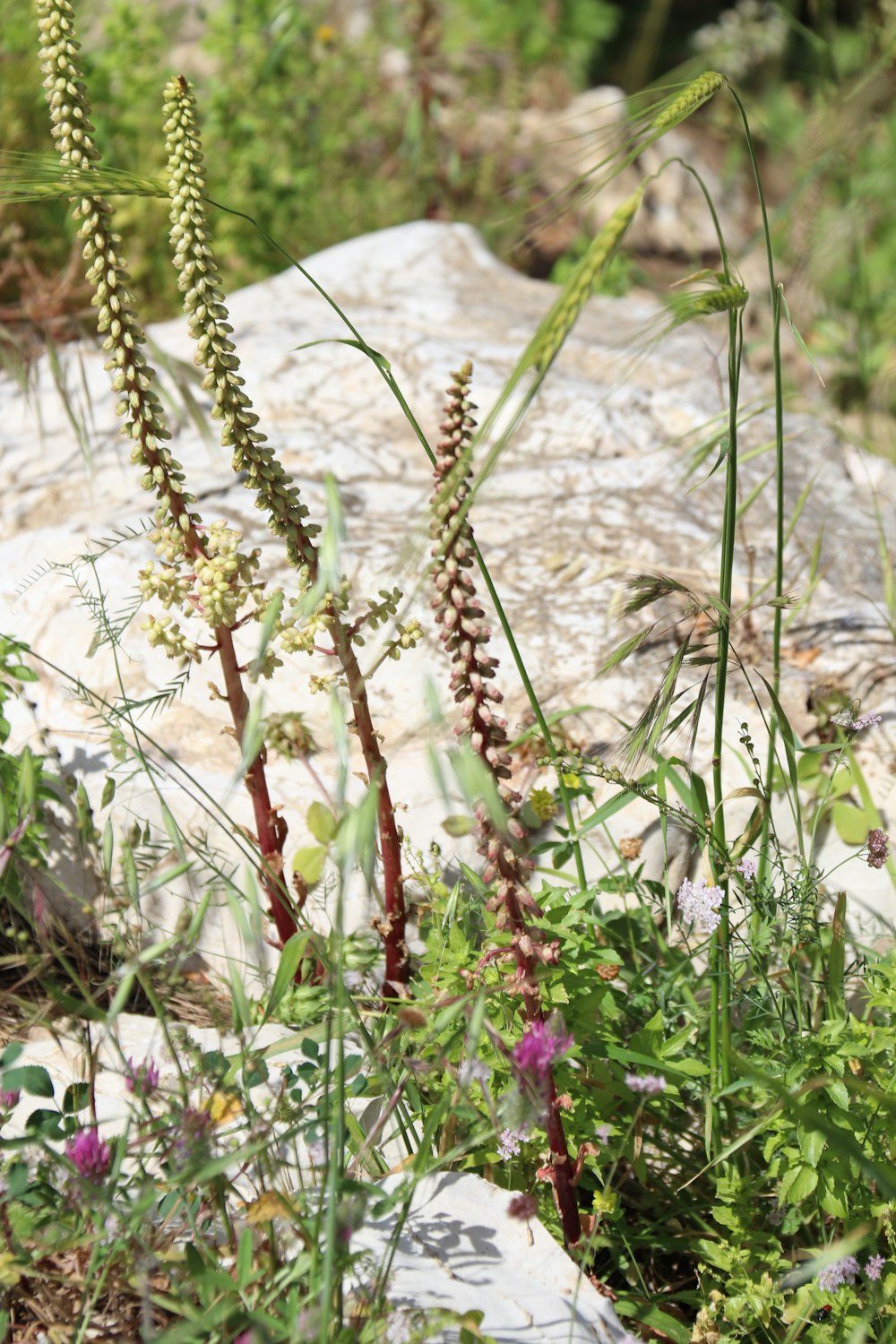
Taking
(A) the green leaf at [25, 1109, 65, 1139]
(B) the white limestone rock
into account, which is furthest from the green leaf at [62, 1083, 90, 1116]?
(B) the white limestone rock

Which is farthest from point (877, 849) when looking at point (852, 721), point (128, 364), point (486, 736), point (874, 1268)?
point (128, 364)

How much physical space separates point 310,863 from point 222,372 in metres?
0.96

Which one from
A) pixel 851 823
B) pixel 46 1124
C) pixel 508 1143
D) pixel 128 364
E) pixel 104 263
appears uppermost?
pixel 104 263

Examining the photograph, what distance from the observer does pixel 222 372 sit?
5.22 ft

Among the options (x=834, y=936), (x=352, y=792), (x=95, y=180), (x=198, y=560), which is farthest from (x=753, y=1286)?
(x=95, y=180)

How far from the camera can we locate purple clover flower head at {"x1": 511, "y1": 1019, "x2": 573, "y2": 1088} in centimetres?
143

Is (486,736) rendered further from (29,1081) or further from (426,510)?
(426,510)

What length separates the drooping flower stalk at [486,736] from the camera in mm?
1502

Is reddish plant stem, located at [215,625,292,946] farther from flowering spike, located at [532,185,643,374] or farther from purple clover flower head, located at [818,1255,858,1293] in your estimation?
purple clover flower head, located at [818,1255,858,1293]

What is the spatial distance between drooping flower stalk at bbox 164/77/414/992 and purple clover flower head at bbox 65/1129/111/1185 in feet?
1.82

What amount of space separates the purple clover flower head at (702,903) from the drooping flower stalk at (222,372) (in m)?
0.48

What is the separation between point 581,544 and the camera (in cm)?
304

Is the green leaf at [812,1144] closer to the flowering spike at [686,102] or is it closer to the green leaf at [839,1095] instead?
the green leaf at [839,1095]

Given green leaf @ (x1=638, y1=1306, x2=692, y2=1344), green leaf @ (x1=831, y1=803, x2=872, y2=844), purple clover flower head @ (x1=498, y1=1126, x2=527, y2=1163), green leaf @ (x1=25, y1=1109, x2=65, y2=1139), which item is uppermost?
green leaf @ (x1=831, y1=803, x2=872, y2=844)
